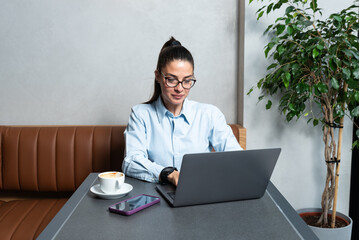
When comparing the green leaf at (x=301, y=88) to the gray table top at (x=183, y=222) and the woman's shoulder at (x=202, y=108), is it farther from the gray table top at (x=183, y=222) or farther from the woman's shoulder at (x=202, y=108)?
the gray table top at (x=183, y=222)

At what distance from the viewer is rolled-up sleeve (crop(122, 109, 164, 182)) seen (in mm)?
1300

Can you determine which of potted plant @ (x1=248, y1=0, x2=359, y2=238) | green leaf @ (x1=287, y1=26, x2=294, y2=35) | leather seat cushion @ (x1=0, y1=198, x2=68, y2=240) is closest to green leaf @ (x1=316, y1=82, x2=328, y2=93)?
potted plant @ (x1=248, y1=0, x2=359, y2=238)

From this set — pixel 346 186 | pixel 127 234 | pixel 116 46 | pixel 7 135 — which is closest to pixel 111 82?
pixel 116 46

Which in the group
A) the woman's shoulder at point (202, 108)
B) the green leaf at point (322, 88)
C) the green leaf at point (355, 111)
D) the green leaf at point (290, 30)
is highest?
the green leaf at point (290, 30)

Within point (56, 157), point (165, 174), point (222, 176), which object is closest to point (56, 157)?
point (56, 157)

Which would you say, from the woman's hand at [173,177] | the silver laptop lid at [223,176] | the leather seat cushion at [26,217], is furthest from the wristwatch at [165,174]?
the leather seat cushion at [26,217]

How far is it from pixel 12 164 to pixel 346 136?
2.19m

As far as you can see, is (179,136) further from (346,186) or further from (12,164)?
(346,186)

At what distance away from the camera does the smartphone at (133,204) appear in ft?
3.17

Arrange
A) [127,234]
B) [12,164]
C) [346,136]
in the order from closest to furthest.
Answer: [127,234] → [12,164] → [346,136]

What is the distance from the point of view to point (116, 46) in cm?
232

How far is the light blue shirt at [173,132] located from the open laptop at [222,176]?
21.0 inches

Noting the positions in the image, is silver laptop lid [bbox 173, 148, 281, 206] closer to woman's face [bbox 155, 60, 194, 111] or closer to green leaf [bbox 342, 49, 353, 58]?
woman's face [bbox 155, 60, 194, 111]

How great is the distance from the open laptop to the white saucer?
138mm
